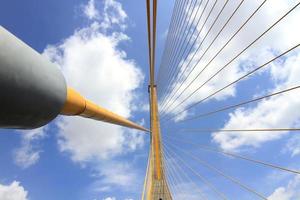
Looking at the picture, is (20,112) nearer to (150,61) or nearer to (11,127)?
(11,127)

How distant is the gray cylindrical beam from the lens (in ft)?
2.19

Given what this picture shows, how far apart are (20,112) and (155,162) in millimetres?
17007

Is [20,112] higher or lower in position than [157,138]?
lower

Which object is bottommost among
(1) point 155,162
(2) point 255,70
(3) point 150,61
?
(1) point 155,162

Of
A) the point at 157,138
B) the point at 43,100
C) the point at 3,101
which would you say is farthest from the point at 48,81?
the point at 157,138

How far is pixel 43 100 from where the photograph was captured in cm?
80

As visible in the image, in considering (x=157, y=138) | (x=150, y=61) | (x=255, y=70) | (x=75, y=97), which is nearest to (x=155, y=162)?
(x=157, y=138)

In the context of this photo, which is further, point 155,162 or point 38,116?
point 155,162

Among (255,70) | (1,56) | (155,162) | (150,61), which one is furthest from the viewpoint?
(155,162)

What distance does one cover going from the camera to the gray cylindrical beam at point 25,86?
67 cm

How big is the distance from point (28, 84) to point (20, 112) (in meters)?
0.07

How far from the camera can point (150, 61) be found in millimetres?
14008

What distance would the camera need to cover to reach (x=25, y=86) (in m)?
0.71

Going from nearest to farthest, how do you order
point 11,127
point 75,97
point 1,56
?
point 1,56 → point 11,127 → point 75,97
